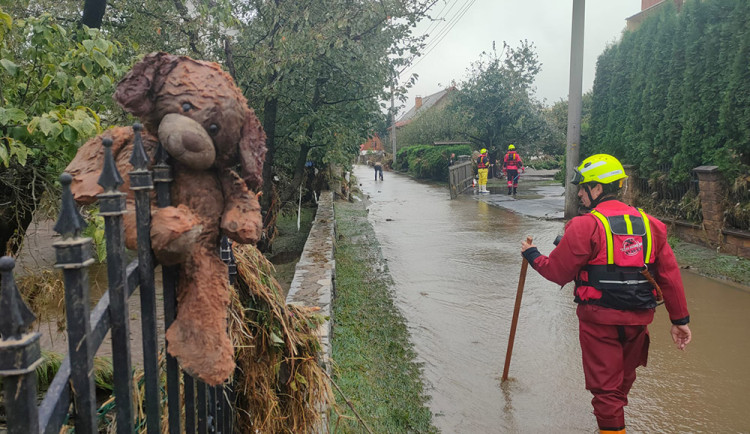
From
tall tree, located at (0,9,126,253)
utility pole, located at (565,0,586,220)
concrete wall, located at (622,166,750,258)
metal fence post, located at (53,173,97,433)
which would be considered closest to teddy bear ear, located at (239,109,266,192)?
metal fence post, located at (53,173,97,433)

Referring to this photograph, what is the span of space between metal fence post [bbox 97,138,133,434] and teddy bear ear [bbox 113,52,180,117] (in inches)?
13.5

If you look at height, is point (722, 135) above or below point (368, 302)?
above

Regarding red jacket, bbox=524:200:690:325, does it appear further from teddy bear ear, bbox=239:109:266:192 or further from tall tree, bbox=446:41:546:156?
tall tree, bbox=446:41:546:156

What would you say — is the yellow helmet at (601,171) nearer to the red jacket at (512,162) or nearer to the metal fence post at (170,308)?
the metal fence post at (170,308)

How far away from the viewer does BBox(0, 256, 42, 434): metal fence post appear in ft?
3.34

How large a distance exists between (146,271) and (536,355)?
4.41 meters

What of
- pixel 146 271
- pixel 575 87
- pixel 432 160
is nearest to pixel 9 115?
pixel 146 271

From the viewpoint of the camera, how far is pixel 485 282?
780 centimetres

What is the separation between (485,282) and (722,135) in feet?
15.6

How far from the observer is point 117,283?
141 centimetres

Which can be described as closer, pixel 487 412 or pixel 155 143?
pixel 155 143

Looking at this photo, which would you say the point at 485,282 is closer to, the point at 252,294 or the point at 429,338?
the point at 429,338

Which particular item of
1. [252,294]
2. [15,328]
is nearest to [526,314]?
[252,294]

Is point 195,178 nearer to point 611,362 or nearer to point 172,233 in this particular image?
point 172,233
